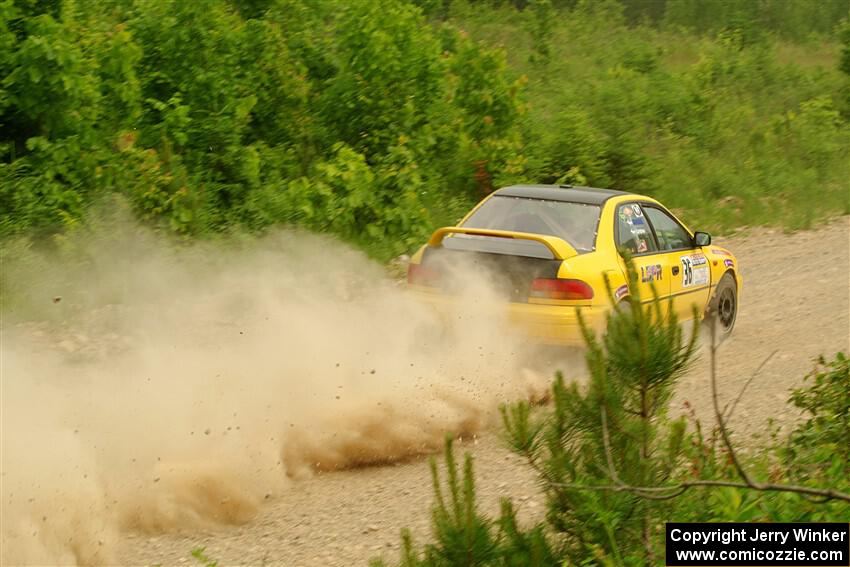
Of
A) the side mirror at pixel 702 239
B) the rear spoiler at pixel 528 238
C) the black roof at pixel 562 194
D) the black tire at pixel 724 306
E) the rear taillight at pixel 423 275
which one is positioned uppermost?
the black roof at pixel 562 194

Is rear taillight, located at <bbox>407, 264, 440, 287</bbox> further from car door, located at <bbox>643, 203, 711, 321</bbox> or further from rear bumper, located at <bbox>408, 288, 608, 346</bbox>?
car door, located at <bbox>643, 203, 711, 321</bbox>

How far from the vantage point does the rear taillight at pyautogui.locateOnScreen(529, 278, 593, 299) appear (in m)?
8.59

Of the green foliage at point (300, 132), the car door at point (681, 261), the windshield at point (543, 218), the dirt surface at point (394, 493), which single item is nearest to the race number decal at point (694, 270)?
the car door at point (681, 261)

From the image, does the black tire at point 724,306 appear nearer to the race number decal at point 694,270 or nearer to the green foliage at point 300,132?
the race number decal at point 694,270

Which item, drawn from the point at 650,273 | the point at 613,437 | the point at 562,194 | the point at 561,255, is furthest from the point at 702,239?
the point at 613,437

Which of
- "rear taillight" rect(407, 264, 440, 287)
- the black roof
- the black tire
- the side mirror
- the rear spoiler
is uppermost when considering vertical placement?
the black roof

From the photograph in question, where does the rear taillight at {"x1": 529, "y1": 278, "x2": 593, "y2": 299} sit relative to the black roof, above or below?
below

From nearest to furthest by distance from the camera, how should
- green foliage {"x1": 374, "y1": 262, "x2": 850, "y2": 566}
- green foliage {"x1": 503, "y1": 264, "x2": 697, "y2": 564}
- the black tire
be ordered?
1. green foliage {"x1": 374, "y1": 262, "x2": 850, "y2": 566}
2. green foliage {"x1": 503, "y1": 264, "x2": 697, "y2": 564}
3. the black tire

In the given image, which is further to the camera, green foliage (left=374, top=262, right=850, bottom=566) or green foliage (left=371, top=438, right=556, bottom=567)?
green foliage (left=374, top=262, right=850, bottom=566)

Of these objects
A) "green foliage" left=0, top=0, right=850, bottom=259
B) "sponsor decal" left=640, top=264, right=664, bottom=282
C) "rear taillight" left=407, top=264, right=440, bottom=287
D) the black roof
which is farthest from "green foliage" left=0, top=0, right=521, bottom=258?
"sponsor decal" left=640, top=264, right=664, bottom=282

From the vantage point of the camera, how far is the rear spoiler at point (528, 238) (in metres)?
8.68

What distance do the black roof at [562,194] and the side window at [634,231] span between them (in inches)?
7.9

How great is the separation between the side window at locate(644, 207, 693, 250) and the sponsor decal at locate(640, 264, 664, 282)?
0.40 metres

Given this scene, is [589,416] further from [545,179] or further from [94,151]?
[545,179]
